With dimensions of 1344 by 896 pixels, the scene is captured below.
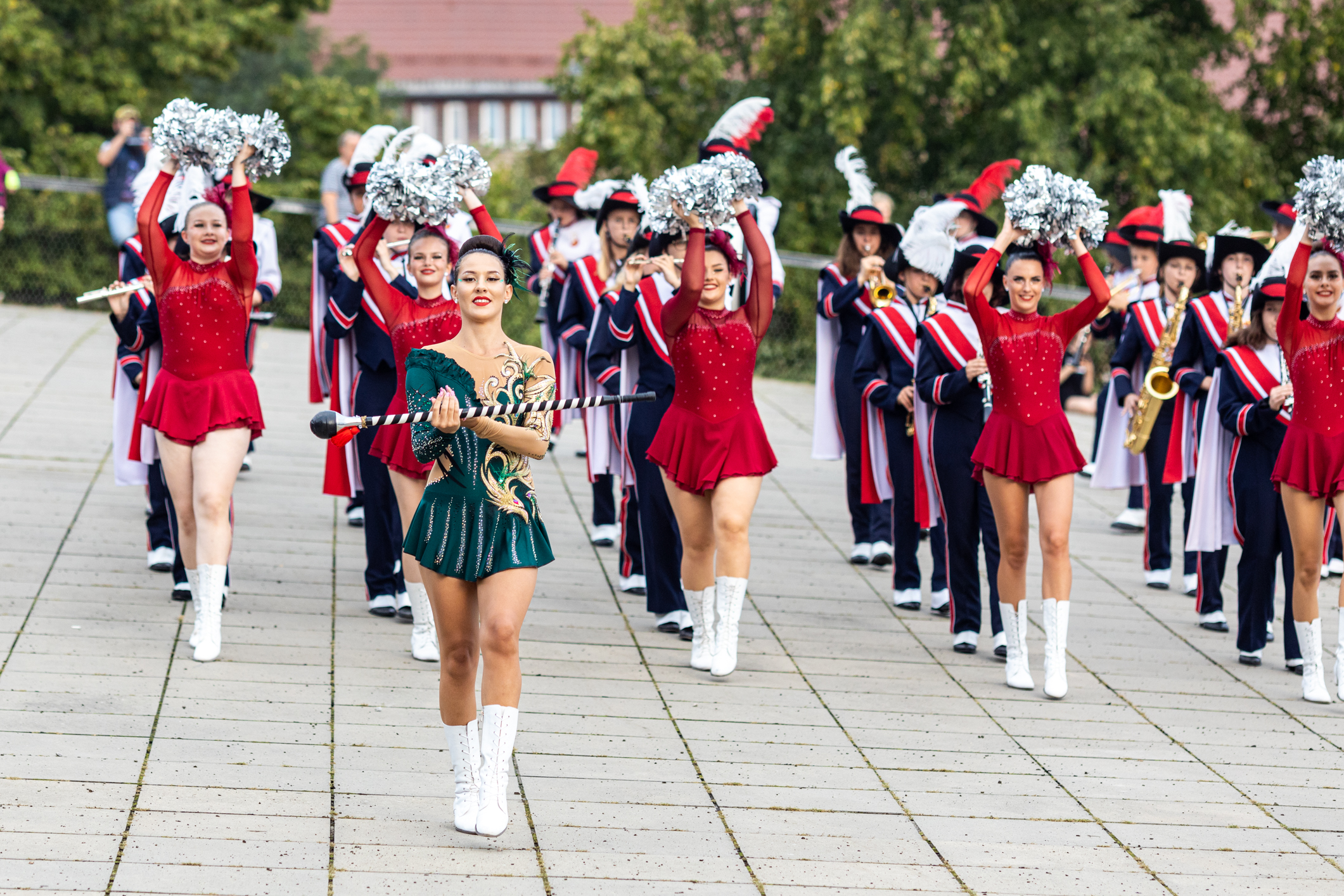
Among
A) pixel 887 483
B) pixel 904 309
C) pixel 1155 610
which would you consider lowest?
pixel 1155 610

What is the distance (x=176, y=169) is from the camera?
6.64m

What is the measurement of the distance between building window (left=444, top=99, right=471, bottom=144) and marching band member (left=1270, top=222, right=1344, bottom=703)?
32979 mm

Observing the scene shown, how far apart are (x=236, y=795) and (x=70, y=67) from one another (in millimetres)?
15949

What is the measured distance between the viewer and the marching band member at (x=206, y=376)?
6.63 metres

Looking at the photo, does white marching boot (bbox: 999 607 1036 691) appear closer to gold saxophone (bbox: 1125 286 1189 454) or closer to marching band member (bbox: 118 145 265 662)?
gold saxophone (bbox: 1125 286 1189 454)

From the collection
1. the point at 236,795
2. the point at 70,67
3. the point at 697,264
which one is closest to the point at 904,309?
the point at 697,264

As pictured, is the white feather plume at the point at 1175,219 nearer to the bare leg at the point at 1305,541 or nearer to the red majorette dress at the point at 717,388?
the bare leg at the point at 1305,541

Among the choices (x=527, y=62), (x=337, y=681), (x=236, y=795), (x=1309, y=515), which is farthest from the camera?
(x=527, y=62)

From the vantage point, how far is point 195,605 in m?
6.74

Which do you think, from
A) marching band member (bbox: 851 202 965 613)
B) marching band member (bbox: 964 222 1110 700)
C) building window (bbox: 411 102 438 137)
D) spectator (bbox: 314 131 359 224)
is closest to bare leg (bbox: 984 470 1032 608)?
marching band member (bbox: 964 222 1110 700)

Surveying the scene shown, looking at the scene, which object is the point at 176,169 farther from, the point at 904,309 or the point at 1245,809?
the point at 1245,809

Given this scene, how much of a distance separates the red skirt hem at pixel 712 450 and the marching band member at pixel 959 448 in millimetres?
1117

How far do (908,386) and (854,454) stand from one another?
3.80 feet

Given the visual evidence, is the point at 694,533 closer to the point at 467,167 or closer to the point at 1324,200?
the point at 467,167
